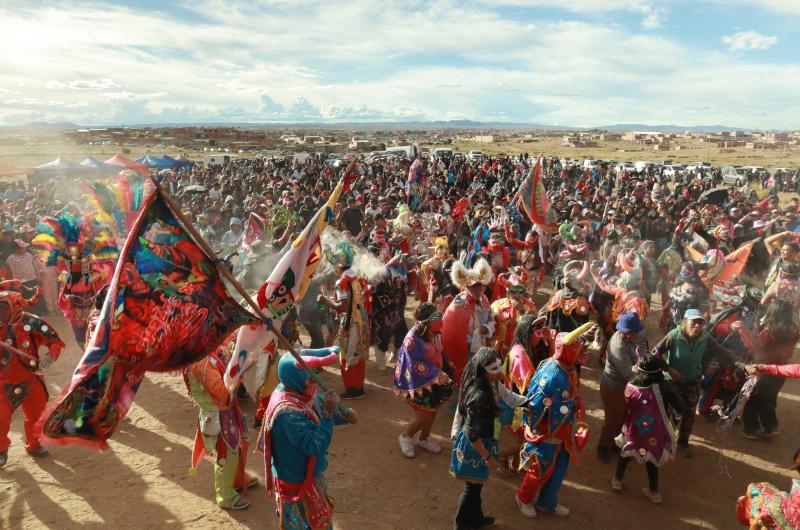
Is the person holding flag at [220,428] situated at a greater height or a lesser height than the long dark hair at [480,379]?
lesser

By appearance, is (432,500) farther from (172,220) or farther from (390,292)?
(172,220)

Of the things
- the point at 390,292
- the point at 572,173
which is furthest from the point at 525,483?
the point at 572,173

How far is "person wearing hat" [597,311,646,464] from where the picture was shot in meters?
4.80

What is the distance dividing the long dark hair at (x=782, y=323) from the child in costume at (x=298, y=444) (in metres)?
4.81

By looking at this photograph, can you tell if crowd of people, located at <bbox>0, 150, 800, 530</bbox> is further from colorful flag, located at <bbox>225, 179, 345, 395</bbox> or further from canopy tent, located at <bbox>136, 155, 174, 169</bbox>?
canopy tent, located at <bbox>136, 155, 174, 169</bbox>

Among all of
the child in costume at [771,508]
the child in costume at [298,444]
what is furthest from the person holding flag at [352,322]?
the child in costume at [771,508]

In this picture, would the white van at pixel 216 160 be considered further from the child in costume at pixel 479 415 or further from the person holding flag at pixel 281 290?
the child in costume at pixel 479 415

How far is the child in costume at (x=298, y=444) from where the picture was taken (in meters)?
3.23

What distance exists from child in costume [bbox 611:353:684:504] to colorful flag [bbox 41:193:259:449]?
346cm

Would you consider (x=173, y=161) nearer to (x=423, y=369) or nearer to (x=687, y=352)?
(x=423, y=369)

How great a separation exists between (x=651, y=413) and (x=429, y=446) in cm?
232

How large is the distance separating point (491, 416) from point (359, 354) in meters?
2.89

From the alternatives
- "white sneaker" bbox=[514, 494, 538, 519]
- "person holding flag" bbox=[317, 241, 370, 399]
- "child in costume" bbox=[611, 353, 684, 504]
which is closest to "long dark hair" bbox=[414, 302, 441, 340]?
"person holding flag" bbox=[317, 241, 370, 399]

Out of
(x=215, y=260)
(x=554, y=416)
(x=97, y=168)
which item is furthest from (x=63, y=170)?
(x=554, y=416)
